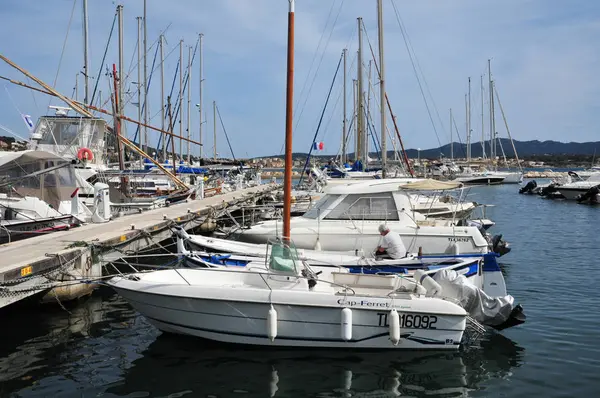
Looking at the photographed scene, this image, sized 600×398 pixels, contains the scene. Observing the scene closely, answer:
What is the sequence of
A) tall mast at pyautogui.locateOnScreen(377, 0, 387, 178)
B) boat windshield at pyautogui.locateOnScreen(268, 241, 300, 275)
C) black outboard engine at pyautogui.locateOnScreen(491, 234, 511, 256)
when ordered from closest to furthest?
boat windshield at pyautogui.locateOnScreen(268, 241, 300, 275), black outboard engine at pyautogui.locateOnScreen(491, 234, 511, 256), tall mast at pyautogui.locateOnScreen(377, 0, 387, 178)

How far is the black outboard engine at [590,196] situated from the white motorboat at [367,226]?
110 ft

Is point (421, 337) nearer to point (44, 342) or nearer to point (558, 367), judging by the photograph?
point (558, 367)

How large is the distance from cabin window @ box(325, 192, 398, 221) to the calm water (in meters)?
4.64

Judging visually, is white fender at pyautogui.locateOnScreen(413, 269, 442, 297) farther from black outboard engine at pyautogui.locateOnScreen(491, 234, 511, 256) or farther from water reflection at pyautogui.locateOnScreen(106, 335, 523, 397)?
black outboard engine at pyautogui.locateOnScreen(491, 234, 511, 256)

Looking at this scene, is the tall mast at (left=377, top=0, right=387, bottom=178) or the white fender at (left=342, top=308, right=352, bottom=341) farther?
the tall mast at (left=377, top=0, right=387, bottom=178)

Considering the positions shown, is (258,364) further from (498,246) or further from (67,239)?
(498,246)

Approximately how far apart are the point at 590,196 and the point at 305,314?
1651 inches

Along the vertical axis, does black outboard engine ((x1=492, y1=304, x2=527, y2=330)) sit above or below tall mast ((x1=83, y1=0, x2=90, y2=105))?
below

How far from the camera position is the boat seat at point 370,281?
32.2 ft

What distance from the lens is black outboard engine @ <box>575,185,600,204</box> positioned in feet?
143

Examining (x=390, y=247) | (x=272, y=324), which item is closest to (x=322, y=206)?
(x=390, y=247)

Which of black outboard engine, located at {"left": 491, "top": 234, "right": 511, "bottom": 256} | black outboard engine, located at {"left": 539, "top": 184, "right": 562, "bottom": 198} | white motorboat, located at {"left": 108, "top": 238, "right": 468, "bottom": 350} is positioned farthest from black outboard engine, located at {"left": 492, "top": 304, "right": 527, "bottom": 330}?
black outboard engine, located at {"left": 539, "top": 184, "right": 562, "bottom": 198}

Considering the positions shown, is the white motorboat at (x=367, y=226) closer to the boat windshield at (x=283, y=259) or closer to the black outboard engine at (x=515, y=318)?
the black outboard engine at (x=515, y=318)

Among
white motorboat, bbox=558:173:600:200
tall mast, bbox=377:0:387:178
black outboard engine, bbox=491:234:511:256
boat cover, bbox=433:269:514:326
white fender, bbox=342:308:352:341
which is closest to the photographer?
white fender, bbox=342:308:352:341
